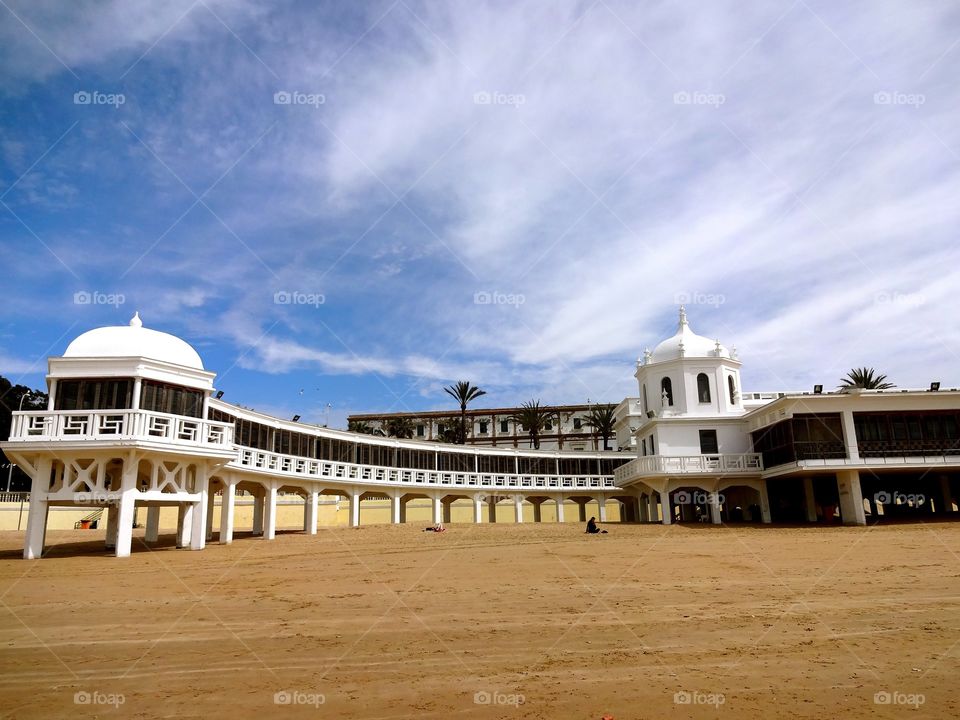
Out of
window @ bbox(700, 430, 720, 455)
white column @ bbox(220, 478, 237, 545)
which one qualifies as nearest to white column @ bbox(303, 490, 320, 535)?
white column @ bbox(220, 478, 237, 545)

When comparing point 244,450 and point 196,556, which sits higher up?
point 244,450

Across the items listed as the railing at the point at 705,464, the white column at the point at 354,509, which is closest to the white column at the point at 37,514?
the white column at the point at 354,509

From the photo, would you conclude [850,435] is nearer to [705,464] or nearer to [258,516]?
Answer: [705,464]

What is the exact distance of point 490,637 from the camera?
32.7 ft

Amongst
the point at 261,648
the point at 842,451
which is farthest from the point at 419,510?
the point at 261,648

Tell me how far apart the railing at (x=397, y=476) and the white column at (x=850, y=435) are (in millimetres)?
18860

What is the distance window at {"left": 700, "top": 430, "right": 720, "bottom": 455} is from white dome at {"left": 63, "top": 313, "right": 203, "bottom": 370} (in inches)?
1087

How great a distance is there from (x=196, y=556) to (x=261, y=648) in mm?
13581

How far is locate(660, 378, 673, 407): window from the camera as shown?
39906 mm

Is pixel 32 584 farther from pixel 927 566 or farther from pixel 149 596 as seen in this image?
pixel 927 566

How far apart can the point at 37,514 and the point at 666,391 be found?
106ft

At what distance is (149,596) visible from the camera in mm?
13906

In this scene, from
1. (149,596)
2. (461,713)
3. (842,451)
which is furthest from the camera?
(842,451)

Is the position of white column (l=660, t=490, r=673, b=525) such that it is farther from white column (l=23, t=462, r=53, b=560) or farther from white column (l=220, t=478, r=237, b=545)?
white column (l=23, t=462, r=53, b=560)
